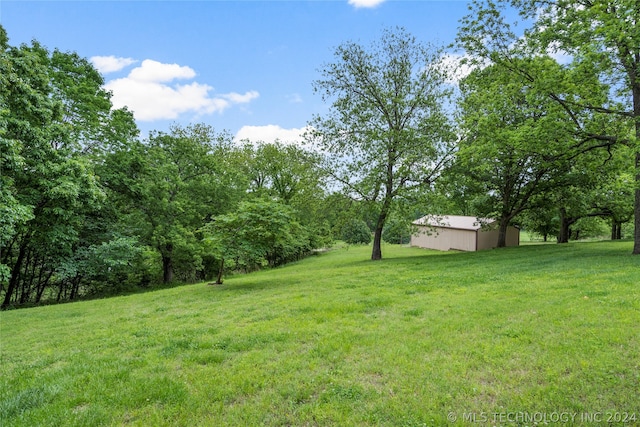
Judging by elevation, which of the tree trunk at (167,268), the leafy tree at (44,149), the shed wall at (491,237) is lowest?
the tree trunk at (167,268)

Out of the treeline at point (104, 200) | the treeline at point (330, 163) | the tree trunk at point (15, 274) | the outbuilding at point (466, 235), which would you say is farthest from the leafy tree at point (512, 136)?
the tree trunk at point (15, 274)

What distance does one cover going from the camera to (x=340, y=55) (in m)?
16.1

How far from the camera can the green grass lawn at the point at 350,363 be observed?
9.27 feet

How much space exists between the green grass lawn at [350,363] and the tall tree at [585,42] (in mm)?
7142

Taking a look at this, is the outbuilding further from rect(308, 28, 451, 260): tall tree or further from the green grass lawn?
the green grass lawn

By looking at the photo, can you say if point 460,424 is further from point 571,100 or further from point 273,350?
point 571,100

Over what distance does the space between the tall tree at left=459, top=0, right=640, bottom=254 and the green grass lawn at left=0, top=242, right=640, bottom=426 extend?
7.14 meters

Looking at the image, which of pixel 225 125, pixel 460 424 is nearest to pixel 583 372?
pixel 460 424

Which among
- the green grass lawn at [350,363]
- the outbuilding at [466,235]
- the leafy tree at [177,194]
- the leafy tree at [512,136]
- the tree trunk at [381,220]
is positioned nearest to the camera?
the green grass lawn at [350,363]

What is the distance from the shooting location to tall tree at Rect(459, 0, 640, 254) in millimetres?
9227

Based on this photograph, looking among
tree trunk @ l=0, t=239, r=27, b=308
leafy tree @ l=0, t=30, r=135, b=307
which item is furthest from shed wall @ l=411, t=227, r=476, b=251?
tree trunk @ l=0, t=239, r=27, b=308

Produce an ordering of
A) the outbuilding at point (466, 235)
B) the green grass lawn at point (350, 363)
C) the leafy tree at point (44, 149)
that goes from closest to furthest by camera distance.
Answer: the green grass lawn at point (350, 363) < the leafy tree at point (44, 149) < the outbuilding at point (466, 235)

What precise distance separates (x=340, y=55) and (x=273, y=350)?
611 inches

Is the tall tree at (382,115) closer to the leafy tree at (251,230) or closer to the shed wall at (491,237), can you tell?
the leafy tree at (251,230)
